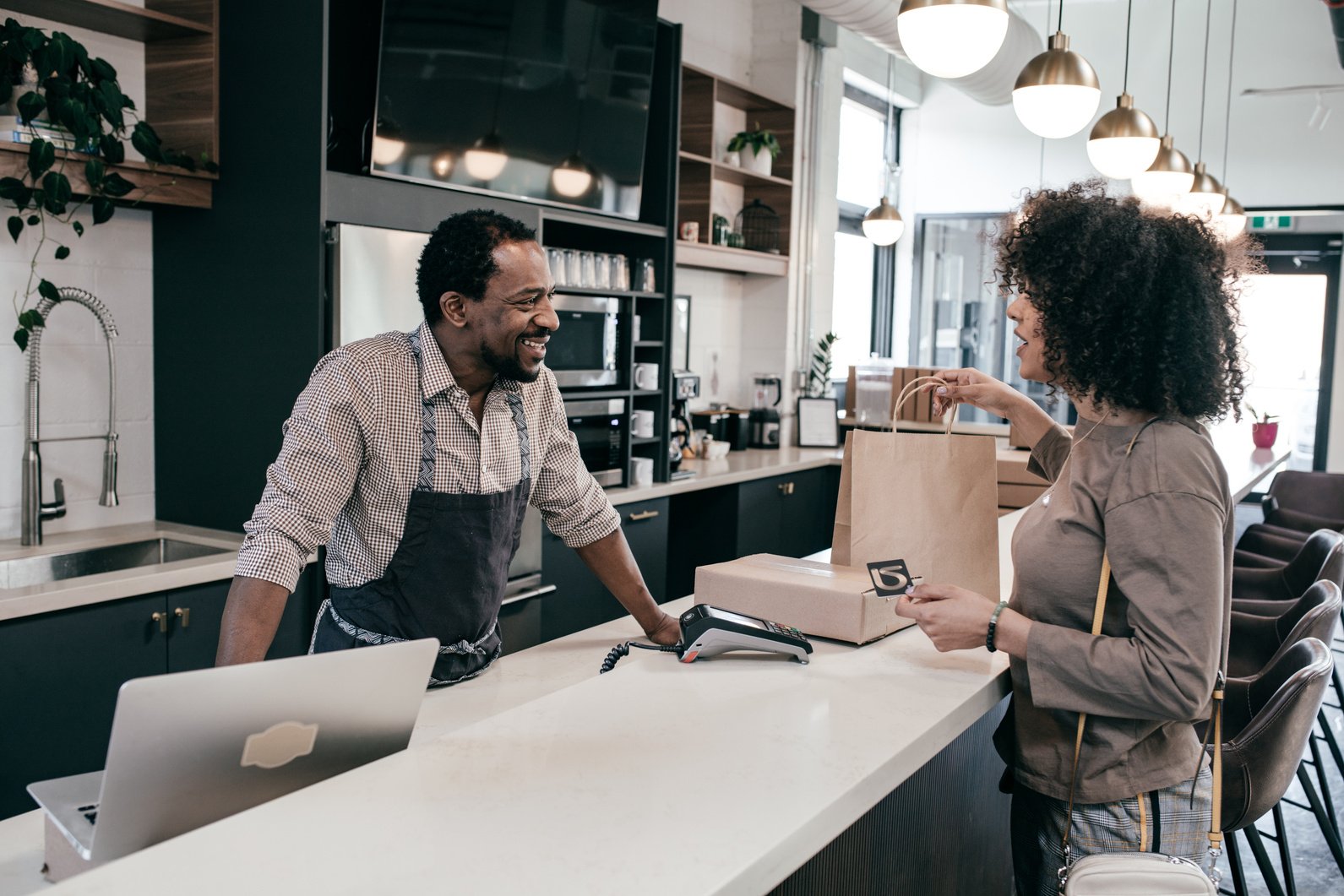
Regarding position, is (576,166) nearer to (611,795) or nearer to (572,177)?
(572,177)

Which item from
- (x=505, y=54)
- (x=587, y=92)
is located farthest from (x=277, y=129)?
(x=587, y=92)

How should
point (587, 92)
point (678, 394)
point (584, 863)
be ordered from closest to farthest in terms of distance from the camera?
1. point (584, 863)
2. point (587, 92)
3. point (678, 394)

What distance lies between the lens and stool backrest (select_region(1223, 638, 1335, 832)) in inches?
74.6

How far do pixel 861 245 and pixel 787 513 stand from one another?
353 centimetres

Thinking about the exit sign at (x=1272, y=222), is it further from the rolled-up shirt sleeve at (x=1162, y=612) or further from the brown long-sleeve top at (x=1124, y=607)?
the rolled-up shirt sleeve at (x=1162, y=612)

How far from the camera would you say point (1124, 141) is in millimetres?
3344

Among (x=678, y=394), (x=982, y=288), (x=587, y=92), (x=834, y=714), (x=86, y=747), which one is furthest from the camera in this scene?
(x=982, y=288)

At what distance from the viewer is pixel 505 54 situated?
3.63 m

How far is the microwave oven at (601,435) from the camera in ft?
13.9

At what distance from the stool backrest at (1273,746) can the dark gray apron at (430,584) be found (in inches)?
52.5

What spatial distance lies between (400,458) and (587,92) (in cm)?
257

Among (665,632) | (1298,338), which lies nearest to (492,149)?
(665,632)

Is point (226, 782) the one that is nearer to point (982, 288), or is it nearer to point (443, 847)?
point (443, 847)

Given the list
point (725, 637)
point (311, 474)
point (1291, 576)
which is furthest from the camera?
point (1291, 576)
